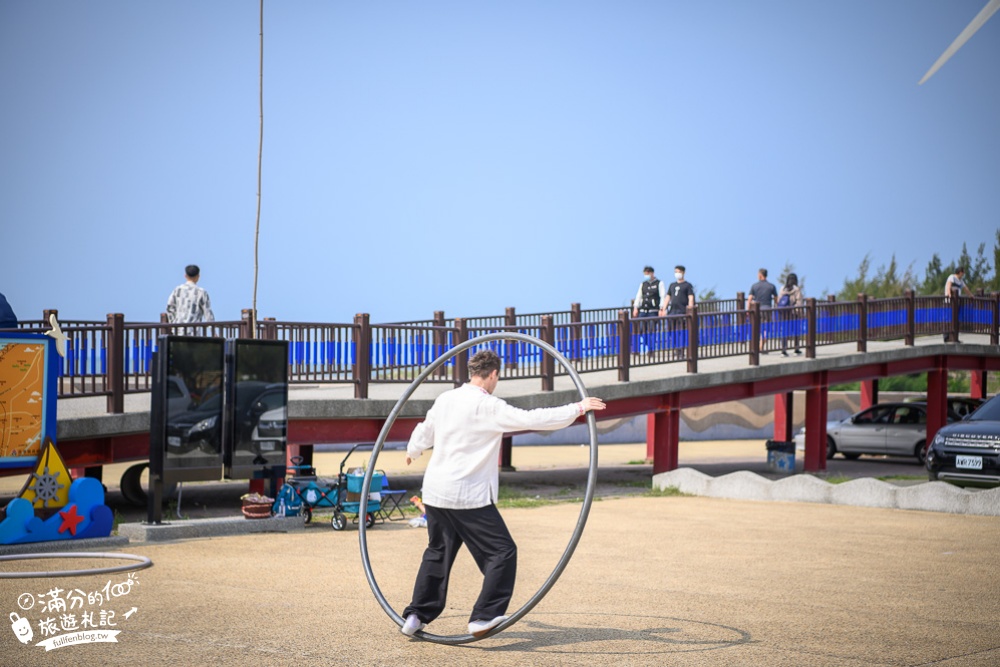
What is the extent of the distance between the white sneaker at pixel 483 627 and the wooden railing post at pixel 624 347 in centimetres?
1556

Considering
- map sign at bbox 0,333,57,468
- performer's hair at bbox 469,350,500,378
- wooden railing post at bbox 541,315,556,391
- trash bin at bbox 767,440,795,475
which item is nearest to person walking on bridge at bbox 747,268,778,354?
trash bin at bbox 767,440,795,475

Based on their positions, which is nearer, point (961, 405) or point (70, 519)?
point (70, 519)

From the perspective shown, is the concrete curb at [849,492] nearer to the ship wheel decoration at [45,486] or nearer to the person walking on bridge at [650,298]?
the person walking on bridge at [650,298]

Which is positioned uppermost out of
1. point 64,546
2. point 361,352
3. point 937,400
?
point 361,352

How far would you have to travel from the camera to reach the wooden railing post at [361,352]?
1917cm

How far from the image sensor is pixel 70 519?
40.4 ft

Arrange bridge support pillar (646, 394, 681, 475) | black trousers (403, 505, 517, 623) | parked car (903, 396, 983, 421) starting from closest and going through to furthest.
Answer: black trousers (403, 505, 517, 623) → bridge support pillar (646, 394, 681, 475) → parked car (903, 396, 983, 421)

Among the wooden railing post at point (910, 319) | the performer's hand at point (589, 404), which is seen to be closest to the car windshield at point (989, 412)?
the wooden railing post at point (910, 319)

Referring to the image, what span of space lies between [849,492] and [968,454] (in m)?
2.40

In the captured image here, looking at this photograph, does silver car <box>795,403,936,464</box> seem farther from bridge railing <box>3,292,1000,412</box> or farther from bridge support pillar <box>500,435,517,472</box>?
bridge support pillar <box>500,435,517,472</box>

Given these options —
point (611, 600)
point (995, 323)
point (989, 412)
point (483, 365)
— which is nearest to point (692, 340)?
point (989, 412)

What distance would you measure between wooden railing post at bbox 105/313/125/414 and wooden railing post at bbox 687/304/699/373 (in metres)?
12.3

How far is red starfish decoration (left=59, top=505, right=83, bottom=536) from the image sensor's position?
12.3m

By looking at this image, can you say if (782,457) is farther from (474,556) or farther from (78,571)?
(474,556)
